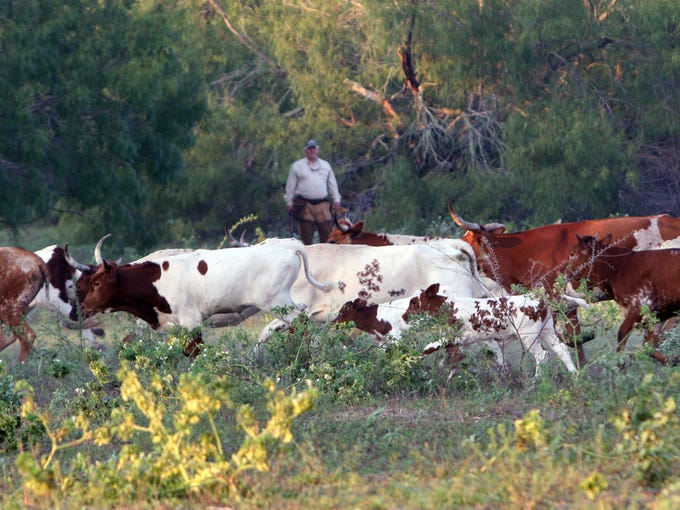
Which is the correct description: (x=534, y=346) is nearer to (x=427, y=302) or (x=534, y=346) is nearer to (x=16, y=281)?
(x=427, y=302)

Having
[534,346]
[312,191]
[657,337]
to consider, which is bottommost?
[312,191]

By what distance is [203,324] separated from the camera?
→ 11.0 metres

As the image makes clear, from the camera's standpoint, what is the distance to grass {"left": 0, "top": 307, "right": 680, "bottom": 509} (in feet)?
17.5

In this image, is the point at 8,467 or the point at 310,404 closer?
the point at 310,404

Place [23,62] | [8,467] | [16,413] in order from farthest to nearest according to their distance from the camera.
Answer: [23,62], [16,413], [8,467]

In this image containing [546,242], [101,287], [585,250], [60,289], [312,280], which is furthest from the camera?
[60,289]

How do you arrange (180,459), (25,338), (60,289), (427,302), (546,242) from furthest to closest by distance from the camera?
(60,289) → (546,242) → (25,338) → (427,302) → (180,459)

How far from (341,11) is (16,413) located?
16.2 m

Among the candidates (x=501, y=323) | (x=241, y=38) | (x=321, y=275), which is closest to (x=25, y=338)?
(x=321, y=275)

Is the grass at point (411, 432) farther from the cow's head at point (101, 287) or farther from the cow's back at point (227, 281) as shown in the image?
the cow's head at point (101, 287)

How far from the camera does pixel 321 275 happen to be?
11.1 metres

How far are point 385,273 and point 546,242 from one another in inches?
64.1

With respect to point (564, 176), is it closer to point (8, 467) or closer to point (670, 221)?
point (670, 221)

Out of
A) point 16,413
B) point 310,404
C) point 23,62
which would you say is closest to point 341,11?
point 23,62
